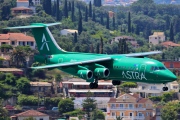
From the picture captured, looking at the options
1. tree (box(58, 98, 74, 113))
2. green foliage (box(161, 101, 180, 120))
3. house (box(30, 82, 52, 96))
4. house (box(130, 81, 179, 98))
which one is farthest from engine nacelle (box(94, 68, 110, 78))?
house (box(130, 81, 179, 98))

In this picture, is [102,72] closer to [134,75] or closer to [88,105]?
[134,75]

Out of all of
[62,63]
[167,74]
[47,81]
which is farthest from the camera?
[47,81]

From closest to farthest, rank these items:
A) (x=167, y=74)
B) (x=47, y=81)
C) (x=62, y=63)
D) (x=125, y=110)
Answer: (x=167, y=74) → (x=62, y=63) → (x=125, y=110) → (x=47, y=81)

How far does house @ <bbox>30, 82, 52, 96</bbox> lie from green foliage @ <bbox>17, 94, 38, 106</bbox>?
3172mm

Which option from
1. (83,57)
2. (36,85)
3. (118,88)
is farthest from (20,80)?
(83,57)

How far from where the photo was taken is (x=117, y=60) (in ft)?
270

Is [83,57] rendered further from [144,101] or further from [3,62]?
[3,62]

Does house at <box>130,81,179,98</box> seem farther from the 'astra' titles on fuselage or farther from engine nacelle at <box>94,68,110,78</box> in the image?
the 'astra' titles on fuselage

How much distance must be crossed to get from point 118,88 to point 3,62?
19.3 meters

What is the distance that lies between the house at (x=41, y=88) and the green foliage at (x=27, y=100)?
3172mm

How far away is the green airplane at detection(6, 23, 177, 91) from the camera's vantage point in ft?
262

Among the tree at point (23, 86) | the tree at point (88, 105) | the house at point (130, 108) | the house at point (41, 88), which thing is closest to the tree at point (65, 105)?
the tree at point (88, 105)

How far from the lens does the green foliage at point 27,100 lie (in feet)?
545

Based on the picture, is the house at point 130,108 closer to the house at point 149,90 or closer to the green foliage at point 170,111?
the green foliage at point 170,111
